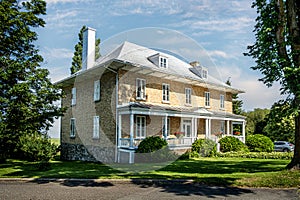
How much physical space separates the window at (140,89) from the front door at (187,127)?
541cm

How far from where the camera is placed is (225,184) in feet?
28.3

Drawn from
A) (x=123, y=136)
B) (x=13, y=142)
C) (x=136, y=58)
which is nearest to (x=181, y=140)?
(x=123, y=136)

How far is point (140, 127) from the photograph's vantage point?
18.5 m

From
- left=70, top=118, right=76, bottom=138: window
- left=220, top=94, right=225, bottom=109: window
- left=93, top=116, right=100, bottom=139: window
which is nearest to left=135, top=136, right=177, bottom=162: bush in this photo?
left=93, top=116, right=100, bottom=139: window

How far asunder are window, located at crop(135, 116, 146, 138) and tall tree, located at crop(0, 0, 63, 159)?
5403 mm

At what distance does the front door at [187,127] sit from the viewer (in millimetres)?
22531

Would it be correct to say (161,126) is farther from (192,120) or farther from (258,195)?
(258,195)

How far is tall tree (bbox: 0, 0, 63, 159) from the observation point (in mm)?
13773

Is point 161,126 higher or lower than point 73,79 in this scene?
lower

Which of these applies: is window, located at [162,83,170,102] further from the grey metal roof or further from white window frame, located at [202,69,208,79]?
white window frame, located at [202,69,208,79]

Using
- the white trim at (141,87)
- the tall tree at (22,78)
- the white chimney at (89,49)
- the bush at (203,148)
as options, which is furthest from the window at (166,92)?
the tall tree at (22,78)

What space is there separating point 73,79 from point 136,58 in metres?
5.88

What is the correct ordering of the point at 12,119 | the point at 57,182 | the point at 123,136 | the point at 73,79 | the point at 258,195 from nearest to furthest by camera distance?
the point at 258,195 < the point at 57,182 < the point at 12,119 < the point at 123,136 < the point at 73,79

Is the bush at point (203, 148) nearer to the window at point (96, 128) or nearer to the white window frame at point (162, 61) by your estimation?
the white window frame at point (162, 61)
